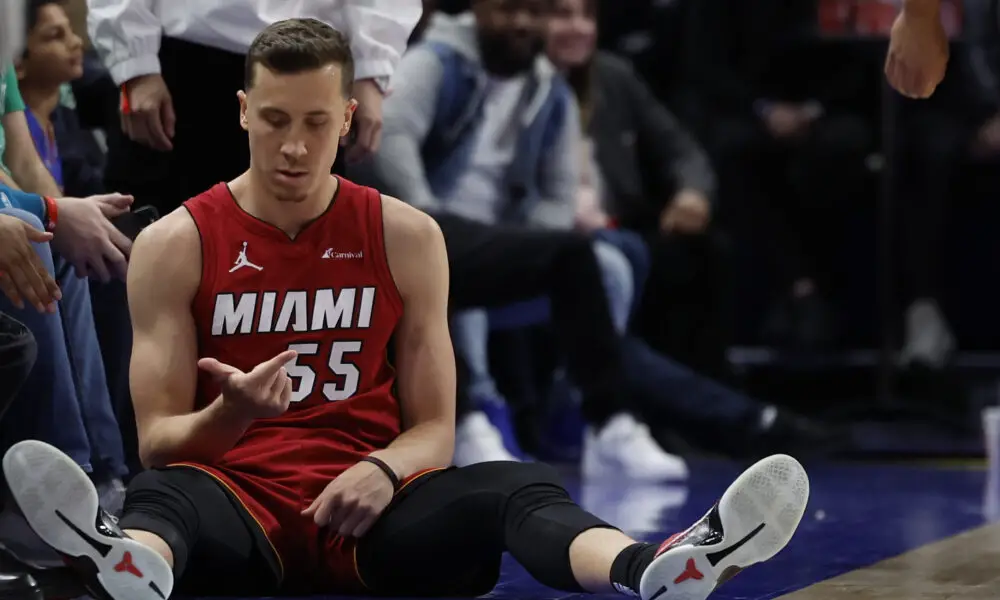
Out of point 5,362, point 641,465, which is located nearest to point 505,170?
point 641,465

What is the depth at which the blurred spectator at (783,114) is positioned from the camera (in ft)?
22.3

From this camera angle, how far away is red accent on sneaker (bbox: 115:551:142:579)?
7.47 ft

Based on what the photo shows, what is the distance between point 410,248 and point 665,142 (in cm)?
362

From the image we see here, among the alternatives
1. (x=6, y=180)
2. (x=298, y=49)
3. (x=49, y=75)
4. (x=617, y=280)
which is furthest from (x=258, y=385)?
(x=617, y=280)

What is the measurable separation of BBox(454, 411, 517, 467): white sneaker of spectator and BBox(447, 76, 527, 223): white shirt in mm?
694

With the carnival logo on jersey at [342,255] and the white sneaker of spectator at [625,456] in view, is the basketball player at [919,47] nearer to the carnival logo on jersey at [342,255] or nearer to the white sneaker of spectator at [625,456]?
the carnival logo on jersey at [342,255]

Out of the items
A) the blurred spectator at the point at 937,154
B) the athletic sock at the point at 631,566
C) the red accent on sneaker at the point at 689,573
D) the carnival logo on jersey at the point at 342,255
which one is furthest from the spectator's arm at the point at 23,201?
the blurred spectator at the point at 937,154

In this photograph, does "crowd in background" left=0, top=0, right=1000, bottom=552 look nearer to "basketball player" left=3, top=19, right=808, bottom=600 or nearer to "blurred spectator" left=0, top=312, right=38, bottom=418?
"blurred spectator" left=0, top=312, right=38, bottom=418

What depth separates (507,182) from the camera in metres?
5.39

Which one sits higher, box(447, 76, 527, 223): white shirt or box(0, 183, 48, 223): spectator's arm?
box(0, 183, 48, 223): spectator's arm

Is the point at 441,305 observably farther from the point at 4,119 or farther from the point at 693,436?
the point at 693,436

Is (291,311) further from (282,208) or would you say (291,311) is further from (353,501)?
(353,501)

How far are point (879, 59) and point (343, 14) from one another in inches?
147

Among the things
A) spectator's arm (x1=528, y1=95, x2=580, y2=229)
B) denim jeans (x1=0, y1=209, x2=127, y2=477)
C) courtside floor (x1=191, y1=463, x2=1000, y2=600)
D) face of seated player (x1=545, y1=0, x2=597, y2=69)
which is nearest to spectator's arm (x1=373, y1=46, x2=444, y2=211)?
spectator's arm (x1=528, y1=95, x2=580, y2=229)
